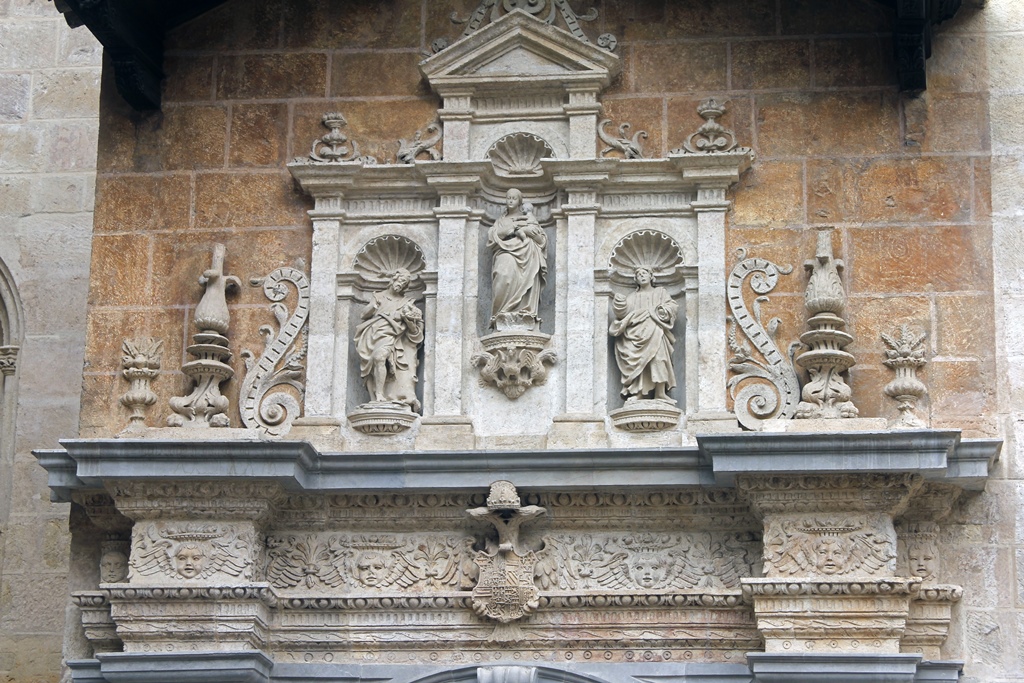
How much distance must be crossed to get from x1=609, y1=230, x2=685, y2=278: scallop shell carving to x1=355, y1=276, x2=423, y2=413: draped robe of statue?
1.23 metres

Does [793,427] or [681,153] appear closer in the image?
[793,427]

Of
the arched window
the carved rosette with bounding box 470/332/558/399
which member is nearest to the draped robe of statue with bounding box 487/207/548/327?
the carved rosette with bounding box 470/332/558/399

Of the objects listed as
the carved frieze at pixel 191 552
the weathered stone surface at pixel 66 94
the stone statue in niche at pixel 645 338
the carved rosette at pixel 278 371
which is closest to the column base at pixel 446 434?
the carved rosette at pixel 278 371

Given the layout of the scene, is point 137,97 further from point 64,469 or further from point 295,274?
point 64,469

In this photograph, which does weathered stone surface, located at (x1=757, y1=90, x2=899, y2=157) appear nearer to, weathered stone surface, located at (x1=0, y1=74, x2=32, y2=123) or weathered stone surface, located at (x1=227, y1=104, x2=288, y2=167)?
weathered stone surface, located at (x1=227, y1=104, x2=288, y2=167)

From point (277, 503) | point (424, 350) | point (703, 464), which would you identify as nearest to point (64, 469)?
point (277, 503)

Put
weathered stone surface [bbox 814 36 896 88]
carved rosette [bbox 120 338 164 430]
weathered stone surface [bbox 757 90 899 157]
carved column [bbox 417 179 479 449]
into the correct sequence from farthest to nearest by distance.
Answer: weathered stone surface [bbox 814 36 896 88] → weathered stone surface [bbox 757 90 899 157] → carved rosette [bbox 120 338 164 430] → carved column [bbox 417 179 479 449]

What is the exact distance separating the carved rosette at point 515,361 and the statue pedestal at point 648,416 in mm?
535

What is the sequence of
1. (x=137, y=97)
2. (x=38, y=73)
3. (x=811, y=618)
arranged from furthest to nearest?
(x=38, y=73) < (x=137, y=97) < (x=811, y=618)

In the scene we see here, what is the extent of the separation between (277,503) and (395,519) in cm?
67

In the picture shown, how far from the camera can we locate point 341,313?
1229cm

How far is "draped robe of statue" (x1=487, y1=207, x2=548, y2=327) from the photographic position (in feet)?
39.4

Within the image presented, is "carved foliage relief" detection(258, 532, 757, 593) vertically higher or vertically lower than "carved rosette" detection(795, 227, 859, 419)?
lower

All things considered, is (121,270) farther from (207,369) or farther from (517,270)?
(517,270)
